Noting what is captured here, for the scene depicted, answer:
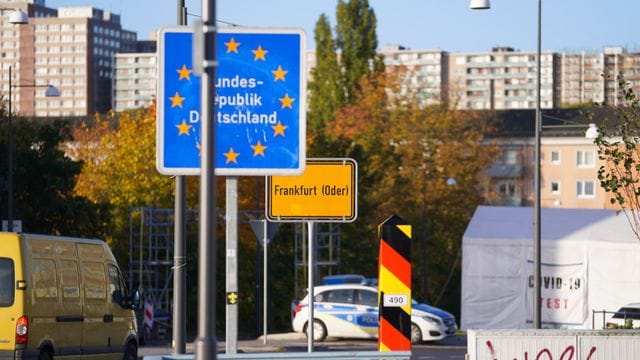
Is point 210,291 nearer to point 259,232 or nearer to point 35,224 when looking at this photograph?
point 259,232

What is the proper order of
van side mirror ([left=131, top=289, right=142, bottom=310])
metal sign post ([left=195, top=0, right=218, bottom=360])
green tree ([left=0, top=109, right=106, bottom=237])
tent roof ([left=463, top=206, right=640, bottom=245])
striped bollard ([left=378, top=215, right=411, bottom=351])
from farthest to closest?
1. green tree ([left=0, top=109, right=106, bottom=237])
2. tent roof ([left=463, top=206, right=640, bottom=245])
3. van side mirror ([left=131, top=289, right=142, bottom=310])
4. striped bollard ([left=378, top=215, right=411, bottom=351])
5. metal sign post ([left=195, top=0, right=218, bottom=360])

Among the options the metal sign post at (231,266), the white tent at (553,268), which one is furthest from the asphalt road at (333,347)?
the metal sign post at (231,266)

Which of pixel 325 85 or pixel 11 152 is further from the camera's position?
pixel 325 85

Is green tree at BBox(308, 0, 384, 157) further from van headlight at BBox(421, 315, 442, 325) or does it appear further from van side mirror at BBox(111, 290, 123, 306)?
van side mirror at BBox(111, 290, 123, 306)

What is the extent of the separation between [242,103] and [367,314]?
2577cm

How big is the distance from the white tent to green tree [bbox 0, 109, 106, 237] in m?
14.6

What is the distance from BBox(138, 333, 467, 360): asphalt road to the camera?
105 ft

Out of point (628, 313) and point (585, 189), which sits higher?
point (585, 189)

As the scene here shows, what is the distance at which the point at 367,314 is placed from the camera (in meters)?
36.8

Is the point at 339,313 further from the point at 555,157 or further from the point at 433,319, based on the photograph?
the point at 555,157

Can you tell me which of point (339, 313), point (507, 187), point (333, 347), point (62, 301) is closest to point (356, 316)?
point (339, 313)

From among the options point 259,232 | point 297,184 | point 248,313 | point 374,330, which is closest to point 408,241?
point 297,184

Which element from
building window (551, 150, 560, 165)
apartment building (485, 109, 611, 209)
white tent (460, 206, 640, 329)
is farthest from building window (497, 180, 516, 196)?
white tent (460, 206, 640, 329)

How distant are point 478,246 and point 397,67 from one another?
49628mm
